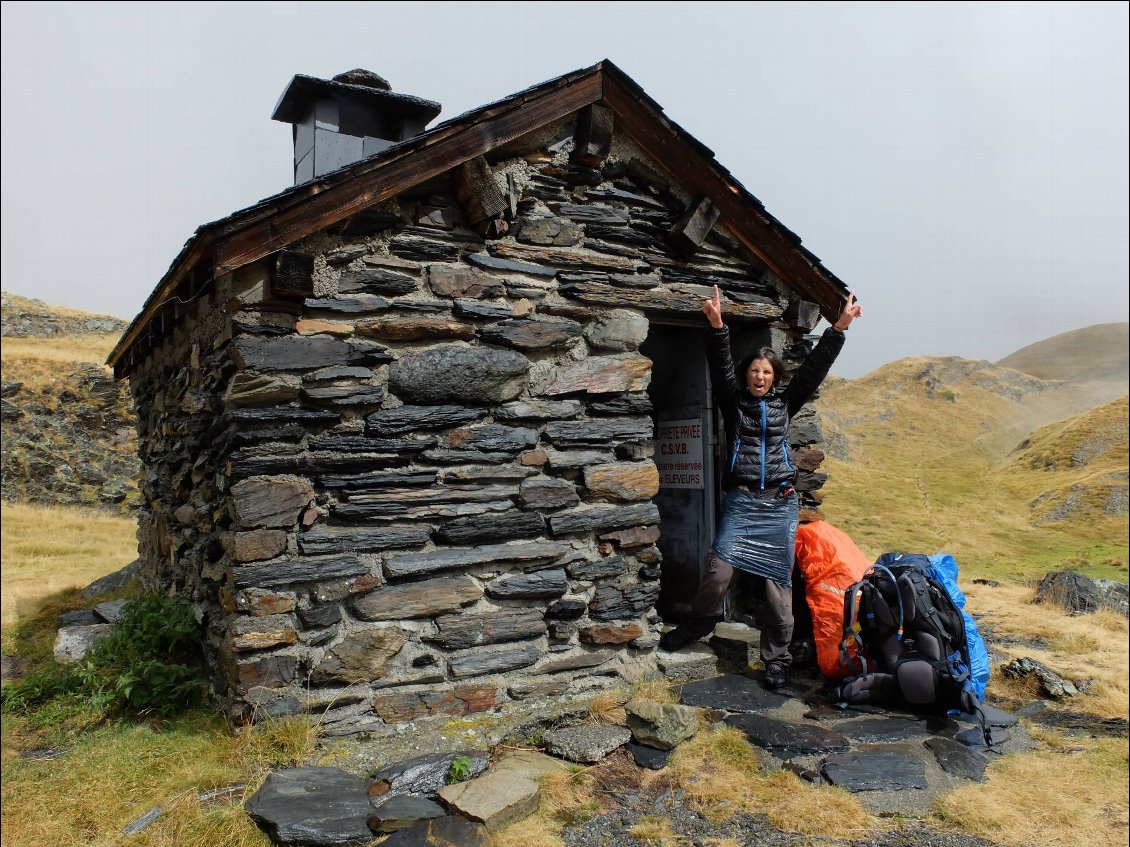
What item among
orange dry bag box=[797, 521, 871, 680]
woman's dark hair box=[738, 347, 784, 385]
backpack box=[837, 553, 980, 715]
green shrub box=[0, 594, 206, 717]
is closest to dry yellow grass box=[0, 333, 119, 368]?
green shrub box=[0, 594, 206, 717]

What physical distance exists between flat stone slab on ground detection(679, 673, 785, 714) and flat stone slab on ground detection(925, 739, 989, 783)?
1014 mm

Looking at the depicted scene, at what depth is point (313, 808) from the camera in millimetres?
3494

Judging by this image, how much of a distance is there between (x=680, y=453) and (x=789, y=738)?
284 cm

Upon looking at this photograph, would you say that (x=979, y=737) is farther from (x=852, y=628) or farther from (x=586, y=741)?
(x=586, y=741)

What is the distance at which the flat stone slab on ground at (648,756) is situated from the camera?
4199 millimetres

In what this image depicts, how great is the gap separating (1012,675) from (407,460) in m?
5.27

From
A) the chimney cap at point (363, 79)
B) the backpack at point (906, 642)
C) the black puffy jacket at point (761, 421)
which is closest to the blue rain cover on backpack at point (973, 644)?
the backpack at point (906, 642)

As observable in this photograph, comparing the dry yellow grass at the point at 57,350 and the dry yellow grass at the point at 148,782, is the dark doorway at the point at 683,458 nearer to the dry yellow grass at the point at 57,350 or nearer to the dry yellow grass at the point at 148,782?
the dry yellow grass at the point at 148,782

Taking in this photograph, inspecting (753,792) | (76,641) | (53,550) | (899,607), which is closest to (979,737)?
(899,607)

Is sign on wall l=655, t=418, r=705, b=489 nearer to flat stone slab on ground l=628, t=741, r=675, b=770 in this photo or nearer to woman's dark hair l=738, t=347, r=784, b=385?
woman's dark hair l=738, t=347, r=784, b=385

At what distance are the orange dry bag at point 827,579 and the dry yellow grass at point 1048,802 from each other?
1.23 m

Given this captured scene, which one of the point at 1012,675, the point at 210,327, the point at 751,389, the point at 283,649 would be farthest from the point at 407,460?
the point at 1012,675

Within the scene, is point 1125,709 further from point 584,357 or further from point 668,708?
point 584,357

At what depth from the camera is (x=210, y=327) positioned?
4859 mm
